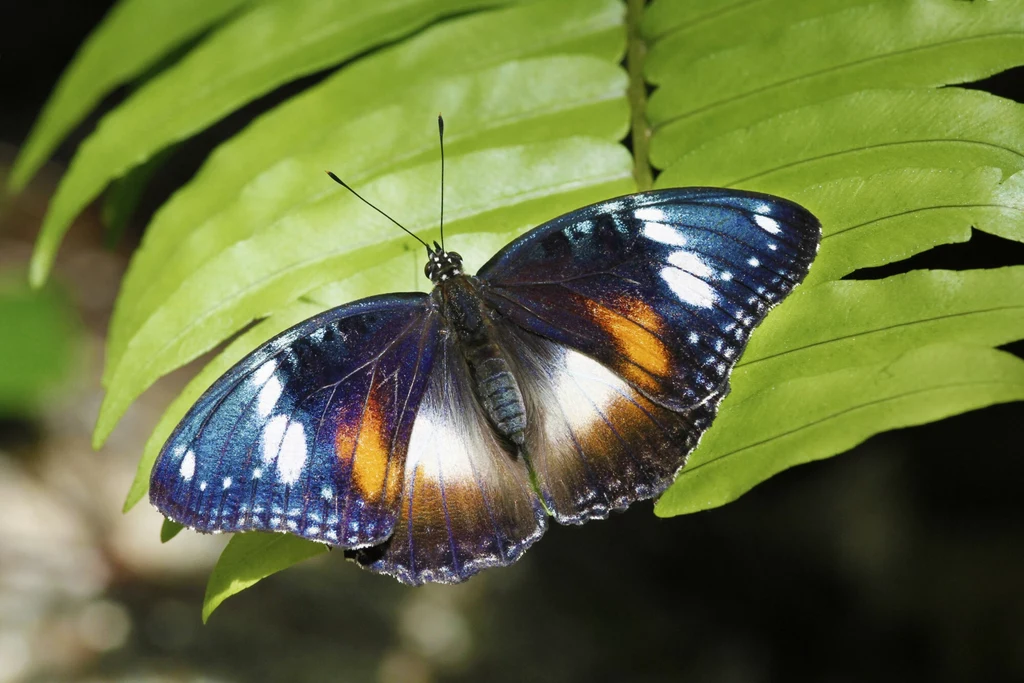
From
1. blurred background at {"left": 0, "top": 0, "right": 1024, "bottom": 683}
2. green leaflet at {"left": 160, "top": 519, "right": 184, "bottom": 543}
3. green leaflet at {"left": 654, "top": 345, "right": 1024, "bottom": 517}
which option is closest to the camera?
green leaflet at {"left": 654, "top": 345, "right": 1024, "bottom": 517}

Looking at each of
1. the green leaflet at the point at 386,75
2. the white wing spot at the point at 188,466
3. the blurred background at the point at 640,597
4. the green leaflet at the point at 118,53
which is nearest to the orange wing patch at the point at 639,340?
the green leaflet at the point at 386,75

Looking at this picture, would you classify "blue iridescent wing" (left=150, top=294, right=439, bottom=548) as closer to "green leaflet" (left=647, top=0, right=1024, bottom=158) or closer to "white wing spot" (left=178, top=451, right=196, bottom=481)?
"white wing spot" (left=178, top=451, right=196, bottom=481)

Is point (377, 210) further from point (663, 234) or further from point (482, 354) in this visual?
point (663, 234)

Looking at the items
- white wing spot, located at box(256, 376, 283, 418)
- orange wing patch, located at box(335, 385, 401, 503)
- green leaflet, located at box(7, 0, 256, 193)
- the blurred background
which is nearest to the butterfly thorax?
orange wing patch, located at box(335, 385, 401, 503)

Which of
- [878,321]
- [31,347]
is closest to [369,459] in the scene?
[878,321]

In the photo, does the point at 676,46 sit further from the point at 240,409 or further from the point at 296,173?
the point at 240,409

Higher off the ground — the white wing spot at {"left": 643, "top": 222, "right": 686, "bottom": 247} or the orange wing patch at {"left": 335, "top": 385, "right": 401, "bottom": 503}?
the white wing spot at {"left": 643, "top": 222, "right": 686, "bottom": 247}

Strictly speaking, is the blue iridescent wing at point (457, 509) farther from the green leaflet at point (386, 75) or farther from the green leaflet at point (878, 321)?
the green leaflet at point (386, 75)

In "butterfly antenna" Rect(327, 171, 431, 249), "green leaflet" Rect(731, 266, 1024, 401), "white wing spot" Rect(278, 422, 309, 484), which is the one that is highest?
"butterfly antenna" Rect(327, 171, 431, 249)
